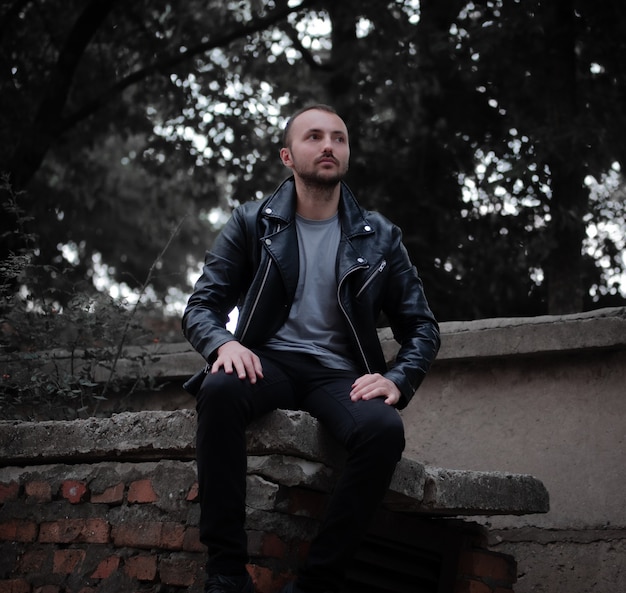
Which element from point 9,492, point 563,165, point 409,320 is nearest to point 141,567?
point 9,492

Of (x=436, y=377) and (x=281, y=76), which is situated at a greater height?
(x=281, y=76)

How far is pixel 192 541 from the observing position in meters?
3.41

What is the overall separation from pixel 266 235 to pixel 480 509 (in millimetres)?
1431

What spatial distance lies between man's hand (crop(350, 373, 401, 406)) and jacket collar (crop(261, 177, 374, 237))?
628 mm

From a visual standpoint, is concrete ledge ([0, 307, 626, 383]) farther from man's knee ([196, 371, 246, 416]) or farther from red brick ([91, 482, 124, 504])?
man's knee ([196, 371, 246, 416])

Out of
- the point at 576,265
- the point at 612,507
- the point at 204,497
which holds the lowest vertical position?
the point at 204,497

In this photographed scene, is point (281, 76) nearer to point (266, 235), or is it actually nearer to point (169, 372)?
point (169, 372)

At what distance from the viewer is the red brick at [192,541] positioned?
3.39 metres

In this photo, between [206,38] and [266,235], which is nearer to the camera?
[266,235]

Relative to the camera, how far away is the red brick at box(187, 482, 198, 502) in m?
→ 3.48

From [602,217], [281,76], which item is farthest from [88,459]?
[281,76]

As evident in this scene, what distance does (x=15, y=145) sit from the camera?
25.8 feet

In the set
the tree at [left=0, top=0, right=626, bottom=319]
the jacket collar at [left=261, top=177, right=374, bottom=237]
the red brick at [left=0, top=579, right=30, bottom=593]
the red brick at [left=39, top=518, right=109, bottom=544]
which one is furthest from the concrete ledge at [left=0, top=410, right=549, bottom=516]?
the tree at [left=0, top=0, right=626, bottom=319]

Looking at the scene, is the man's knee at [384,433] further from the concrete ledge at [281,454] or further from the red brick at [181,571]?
the red brick at [181,571]
